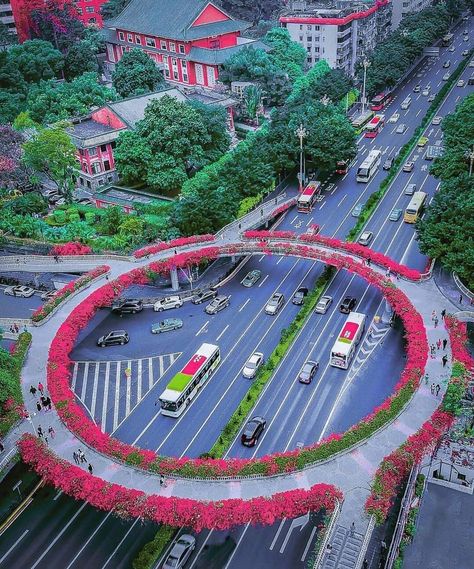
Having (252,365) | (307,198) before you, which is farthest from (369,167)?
(252,365)

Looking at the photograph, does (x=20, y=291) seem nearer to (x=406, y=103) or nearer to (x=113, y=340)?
(x=113, y=340)

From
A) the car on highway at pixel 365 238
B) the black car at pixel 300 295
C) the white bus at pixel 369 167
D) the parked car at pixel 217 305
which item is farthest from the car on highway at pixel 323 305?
the white bus at pixel 369 167

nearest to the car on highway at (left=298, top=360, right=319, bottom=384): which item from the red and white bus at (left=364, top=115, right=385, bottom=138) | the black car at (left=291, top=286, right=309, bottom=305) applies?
the black car at (left=291, top=286, right=309, bottom=305)

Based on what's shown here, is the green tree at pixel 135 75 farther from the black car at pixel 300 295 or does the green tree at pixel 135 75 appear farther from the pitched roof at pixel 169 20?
the black car at pixel 300 295

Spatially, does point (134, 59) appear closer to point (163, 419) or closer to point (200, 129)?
point (200, 129)

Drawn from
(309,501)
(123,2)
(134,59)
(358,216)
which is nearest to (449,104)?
(358,216)

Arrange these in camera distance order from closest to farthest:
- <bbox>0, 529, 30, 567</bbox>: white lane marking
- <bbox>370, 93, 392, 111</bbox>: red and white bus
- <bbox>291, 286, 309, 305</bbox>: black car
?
<bbox>0, 529, 30, 567</bbox>: white lane marking
<bbox>291, 286, 309, 305</bbox>: black car
<bbox>370, 93, 392, 111</bbox>: red and white bus

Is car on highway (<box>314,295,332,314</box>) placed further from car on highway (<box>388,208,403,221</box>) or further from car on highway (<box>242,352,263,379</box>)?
car on highway (<box>388,208,403,221</box>)
